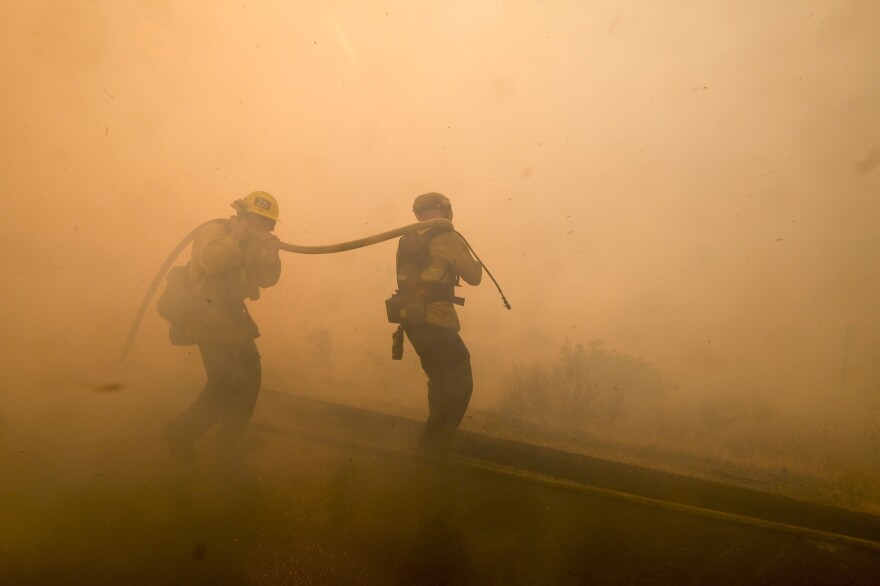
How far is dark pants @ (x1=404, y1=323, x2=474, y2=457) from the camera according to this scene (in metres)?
3.07

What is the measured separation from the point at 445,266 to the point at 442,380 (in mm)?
844

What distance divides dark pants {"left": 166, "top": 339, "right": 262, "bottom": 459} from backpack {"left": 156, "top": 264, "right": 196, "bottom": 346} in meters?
0.19

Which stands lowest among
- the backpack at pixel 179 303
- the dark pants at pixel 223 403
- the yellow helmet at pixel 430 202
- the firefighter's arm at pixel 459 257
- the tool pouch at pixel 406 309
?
the dark pants at pixel 223 403

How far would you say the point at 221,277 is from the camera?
2842 millimetres

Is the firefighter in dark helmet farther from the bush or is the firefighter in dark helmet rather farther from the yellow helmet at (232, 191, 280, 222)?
the bush

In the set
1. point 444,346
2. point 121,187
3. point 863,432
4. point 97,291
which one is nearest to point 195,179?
point 121,187

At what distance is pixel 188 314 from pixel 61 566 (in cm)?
145

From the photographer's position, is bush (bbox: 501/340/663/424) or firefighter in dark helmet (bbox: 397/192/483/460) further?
bush (bbox: 501/340/663/424)

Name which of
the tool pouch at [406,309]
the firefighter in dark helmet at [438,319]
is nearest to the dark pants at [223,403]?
the tool pouch at [406,309]

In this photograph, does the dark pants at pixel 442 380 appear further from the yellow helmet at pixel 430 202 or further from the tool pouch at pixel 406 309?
the yellow helmet at pixel 430 202

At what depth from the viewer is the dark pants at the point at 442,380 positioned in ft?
10.1

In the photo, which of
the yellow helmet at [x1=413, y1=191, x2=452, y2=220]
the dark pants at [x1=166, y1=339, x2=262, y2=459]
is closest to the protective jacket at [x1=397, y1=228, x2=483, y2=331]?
the yellow helmet at [x1=413, y1=191, x2=452, y2=220]

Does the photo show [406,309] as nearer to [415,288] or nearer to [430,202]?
[415,288]

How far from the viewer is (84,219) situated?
28.9 feet
